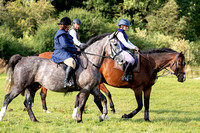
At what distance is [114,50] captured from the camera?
845 cm

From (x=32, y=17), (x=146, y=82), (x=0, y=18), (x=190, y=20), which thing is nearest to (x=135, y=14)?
(x=190, y=20)

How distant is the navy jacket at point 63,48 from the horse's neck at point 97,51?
49 cm

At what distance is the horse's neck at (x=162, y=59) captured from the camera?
10789 mm

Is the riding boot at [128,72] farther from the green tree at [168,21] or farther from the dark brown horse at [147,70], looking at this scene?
the green tree at [168,21]

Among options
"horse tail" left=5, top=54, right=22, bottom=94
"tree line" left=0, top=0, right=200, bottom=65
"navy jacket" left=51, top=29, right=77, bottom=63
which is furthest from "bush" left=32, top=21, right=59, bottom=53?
"navy jacket" left=51, top=29, right=77, bottom=63

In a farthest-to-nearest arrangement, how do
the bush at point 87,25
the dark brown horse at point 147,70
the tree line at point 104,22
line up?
the bush at point 87,25 < the tree line at point 104,22 < the dark brown horse at point 147,70

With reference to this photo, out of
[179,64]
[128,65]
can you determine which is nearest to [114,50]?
[128,65]

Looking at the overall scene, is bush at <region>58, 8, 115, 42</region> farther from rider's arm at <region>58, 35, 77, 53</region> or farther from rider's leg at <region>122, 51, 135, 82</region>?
rider's arm at <region>58, 35, 77, 53</region>

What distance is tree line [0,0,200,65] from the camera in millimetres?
42025

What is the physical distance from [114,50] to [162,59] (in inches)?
120

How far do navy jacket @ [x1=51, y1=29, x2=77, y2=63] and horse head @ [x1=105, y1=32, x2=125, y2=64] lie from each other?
3.36 ft

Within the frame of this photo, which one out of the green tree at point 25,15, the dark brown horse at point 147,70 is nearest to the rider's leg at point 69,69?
the dark brown horse at point 147,70

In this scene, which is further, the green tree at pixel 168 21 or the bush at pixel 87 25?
the green tree at pixel 168 21

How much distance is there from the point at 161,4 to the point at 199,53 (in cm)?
1302
